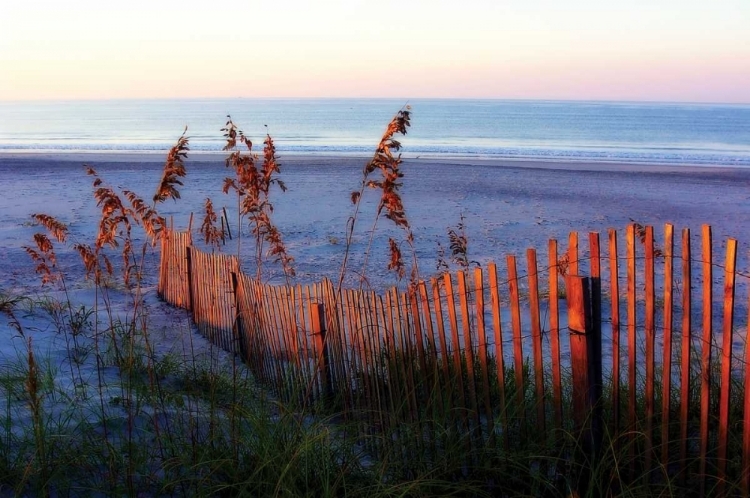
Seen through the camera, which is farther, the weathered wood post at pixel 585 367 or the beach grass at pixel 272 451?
the weathered wood post at pixel 585 367

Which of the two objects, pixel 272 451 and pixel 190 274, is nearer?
pixel 272 451

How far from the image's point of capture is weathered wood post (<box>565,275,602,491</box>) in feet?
10.8

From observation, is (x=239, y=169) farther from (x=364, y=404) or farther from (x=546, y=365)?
(x=546, y=365)

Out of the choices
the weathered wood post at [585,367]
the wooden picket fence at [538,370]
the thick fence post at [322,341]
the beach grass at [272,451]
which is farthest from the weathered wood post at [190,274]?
the weathered wood post at [585,367]

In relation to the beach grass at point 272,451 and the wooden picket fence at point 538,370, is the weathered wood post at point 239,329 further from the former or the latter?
the beach grass at point 272,451

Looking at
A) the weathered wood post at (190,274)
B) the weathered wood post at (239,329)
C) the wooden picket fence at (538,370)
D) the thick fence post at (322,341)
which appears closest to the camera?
the wooden picket fence at (538,370)

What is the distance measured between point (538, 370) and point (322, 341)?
6.07 ft

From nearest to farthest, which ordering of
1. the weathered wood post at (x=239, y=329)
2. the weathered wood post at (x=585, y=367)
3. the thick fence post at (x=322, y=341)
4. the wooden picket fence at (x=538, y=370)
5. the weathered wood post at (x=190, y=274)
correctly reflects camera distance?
the wooden picket fence at (x=538, y=370) < the weathered wood post at (x=585, y=367) < the thick fence post at (x=322, y=341) < the weathered wood post at (x=239, y=329) < the weathered wood post at (x=190, y=274)


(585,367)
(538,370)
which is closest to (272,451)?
(538,370)

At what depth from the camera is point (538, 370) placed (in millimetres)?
3482

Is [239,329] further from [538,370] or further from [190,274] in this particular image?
[538,370]

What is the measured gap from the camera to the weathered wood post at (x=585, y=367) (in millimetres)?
3295

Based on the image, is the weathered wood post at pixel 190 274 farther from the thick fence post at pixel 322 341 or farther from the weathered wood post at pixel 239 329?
the thick fence post at pixel 322 341

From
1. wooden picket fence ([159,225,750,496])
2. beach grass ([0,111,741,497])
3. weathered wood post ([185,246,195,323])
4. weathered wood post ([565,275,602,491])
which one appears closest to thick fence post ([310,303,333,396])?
wooden picket fence ([159,225,750,496])
